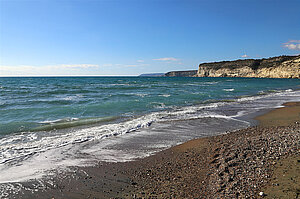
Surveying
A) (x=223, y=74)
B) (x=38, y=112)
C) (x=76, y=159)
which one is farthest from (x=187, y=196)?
(x=223, y=74)

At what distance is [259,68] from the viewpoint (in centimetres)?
9806

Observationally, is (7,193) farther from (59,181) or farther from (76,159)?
(76,159)

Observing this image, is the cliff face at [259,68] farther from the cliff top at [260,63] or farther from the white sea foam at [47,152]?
the white sea foam at [47,152]

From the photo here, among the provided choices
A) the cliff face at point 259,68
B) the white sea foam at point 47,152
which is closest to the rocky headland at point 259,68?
the cliff face at point 259,68

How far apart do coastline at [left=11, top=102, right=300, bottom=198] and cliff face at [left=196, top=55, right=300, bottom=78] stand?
292 ft

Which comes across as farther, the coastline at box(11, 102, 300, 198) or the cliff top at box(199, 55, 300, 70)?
the cliff top at box(199, 55, 300, 70)

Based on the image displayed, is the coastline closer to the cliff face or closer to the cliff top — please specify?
the cliff face

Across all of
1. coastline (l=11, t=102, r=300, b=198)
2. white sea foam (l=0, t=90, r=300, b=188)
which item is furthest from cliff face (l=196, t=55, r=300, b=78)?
white sea foam (l=0, t=90, r=300, b=188)

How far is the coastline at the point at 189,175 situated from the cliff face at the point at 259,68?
89088 mm

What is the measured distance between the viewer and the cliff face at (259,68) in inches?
2980

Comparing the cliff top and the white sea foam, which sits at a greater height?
the cliff top

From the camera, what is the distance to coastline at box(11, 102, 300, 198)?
148 inches

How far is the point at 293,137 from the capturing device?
5.98 m

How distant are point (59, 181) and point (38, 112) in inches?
426
